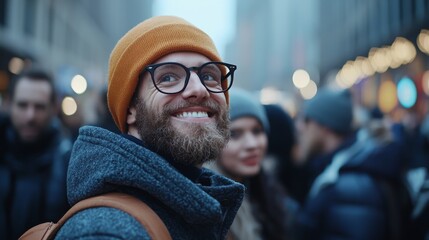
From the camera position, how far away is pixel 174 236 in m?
1.73

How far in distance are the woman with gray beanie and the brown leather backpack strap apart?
5.89 feet

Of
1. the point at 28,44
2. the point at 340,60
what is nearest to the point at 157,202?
the point at 28,44

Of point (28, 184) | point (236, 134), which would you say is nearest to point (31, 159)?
point (28, 184)

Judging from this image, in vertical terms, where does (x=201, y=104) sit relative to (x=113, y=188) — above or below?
above

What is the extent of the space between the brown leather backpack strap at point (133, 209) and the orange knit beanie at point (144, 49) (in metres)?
0.59

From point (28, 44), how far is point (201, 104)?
31.6 metres

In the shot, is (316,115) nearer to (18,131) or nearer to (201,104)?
(18,131)

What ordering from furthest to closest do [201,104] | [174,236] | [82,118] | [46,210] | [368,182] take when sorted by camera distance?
1. [82,118]
2. [368,182]
3. [46,210]
4. [201,104]
5. [174,236]

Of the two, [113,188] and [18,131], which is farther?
[18,131]

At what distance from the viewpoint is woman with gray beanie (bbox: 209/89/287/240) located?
3648mm

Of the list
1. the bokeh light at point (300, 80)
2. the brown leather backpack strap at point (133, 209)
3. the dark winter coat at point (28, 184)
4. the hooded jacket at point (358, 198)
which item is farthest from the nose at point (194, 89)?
the bokeh light at point (300, 80)

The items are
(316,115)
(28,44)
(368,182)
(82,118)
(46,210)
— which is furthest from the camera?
(28,44)

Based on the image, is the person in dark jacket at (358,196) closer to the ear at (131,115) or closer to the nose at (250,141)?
the nose at (250,141)

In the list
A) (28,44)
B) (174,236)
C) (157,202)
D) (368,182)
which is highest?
(28,44)
